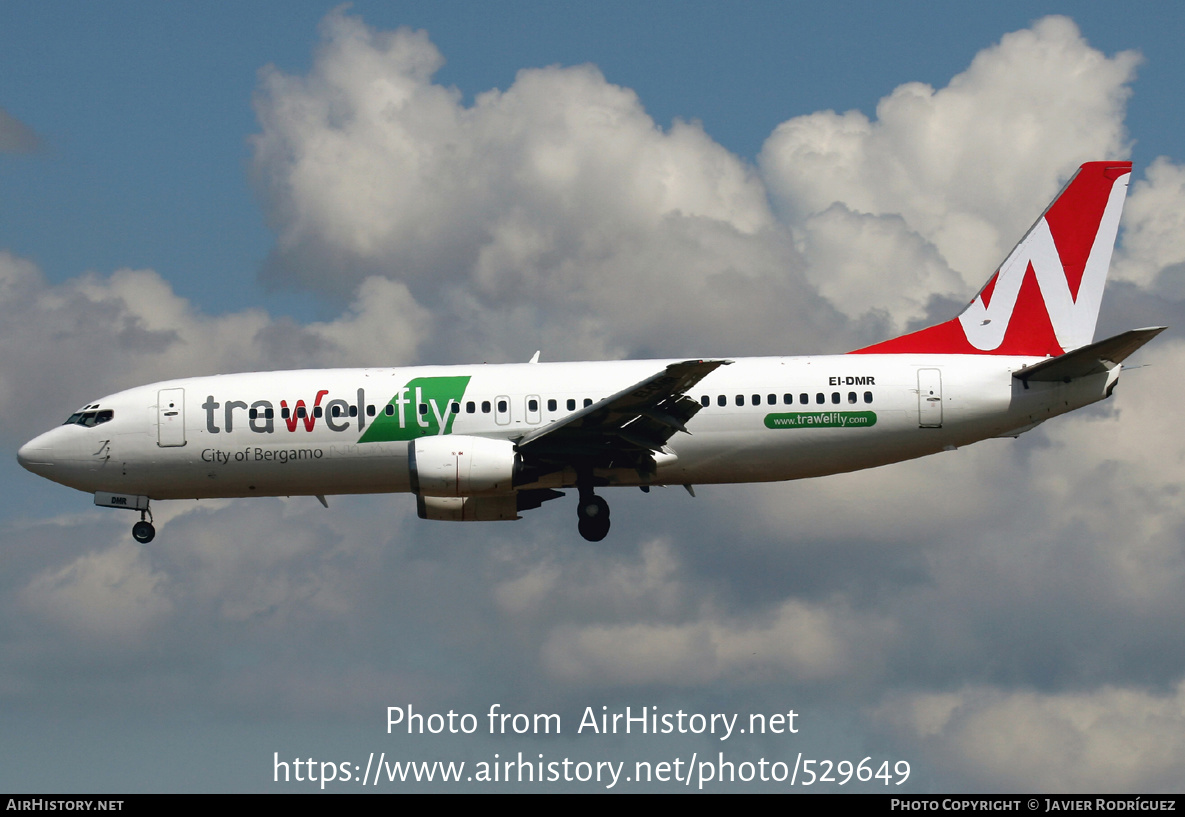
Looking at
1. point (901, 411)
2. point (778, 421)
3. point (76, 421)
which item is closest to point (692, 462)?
point (778, 421)

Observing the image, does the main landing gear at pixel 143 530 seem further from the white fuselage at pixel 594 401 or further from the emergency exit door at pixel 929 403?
the emergency exit door at pixel 929 403

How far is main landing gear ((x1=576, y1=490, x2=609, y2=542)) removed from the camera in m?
33.2

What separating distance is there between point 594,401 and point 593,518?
307 cm

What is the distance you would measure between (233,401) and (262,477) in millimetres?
2195

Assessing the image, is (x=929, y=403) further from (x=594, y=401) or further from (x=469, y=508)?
(x=469, y=508)

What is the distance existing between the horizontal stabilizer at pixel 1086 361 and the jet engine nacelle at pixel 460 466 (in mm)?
13715

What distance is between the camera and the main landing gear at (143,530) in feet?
114

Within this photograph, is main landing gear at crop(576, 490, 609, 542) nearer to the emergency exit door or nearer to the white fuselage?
the white fuselage

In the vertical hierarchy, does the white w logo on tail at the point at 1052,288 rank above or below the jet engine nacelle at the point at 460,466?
above

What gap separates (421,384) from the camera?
3356cm

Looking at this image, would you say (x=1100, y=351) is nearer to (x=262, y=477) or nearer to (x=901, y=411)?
(x=901, y=411)

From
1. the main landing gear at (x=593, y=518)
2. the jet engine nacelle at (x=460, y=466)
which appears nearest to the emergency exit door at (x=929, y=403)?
the main landing gear at (x=593, y=518)

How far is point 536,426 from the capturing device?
109ft

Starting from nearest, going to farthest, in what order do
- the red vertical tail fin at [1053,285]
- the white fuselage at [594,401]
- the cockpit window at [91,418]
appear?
the white fuselage at [594,401]
the cockpit window at [91,418]
the red vertical tail fin at [1053,285]
